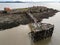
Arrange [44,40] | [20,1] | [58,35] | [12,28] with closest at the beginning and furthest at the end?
[44,40] < [58,35] < [12,28] < [20,1]

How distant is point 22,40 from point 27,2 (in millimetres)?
2048

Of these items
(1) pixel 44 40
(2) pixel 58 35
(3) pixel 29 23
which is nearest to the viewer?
(1) pixel 44 40

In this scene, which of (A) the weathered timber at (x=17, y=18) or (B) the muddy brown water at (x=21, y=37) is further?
(A) the weathered timber at (x=17, y=18)

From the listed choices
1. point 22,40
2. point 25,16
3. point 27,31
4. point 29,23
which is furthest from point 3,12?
point 22,40

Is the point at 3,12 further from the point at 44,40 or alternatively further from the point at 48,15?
the point at 44,40

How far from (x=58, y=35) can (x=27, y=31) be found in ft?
1.11

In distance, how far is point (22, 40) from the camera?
4.95 ft

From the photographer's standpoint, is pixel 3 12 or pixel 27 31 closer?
pixel 27 31

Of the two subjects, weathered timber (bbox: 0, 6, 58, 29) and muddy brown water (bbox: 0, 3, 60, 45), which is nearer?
muddy brown water (bbox: 0, 3, 60, 45)

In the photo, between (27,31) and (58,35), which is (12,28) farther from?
(58,35)

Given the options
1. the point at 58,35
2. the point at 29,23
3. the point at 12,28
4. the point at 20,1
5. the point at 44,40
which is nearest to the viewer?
the point at 44,40

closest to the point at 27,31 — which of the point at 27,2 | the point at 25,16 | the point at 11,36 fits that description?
the point at 11,36

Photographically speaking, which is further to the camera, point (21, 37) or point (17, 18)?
point (17, 18)

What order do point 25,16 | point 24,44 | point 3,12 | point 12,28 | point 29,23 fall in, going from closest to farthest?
point 24,44 → point 12,28 → point 29,23 → point 25,16 → point 3,12
